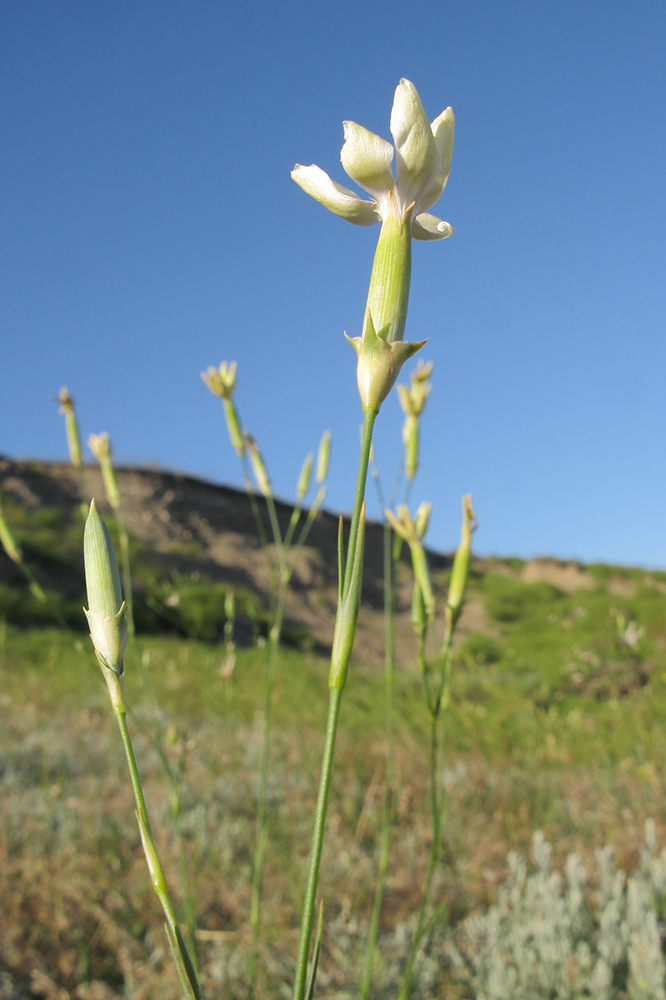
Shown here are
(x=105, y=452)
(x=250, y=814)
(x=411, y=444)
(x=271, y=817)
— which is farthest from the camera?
(x=250, y=814)

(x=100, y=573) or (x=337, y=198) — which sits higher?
(x=337, y=198)

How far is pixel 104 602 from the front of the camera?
0.39 metres

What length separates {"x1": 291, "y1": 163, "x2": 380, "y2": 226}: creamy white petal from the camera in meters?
0.42

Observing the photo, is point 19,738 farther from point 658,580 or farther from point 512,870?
point 658,580

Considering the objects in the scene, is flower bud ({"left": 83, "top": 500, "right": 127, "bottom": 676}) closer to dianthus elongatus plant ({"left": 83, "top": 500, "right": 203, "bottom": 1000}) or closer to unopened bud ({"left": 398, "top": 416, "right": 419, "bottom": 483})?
dianthus elongatus plant ({"left": 83, "top": 500, "right": 203, "bottom": 1000})

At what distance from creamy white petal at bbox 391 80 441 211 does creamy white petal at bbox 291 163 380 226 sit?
3 centimetres

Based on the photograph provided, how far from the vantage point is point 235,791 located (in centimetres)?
208

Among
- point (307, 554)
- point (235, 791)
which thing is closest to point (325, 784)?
point (235, 791)

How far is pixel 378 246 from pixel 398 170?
51 mm

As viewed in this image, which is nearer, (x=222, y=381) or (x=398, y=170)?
(x=398, y=170)

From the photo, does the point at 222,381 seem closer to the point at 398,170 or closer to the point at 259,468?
the point at 259,468

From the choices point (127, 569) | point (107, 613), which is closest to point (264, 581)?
point (127, 569)

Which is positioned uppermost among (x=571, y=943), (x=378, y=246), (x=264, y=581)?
(x=264, y=581)

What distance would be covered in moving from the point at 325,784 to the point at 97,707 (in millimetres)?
3188
